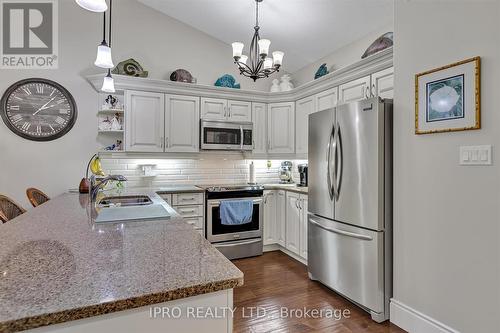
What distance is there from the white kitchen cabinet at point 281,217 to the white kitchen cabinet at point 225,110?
122 centimetres

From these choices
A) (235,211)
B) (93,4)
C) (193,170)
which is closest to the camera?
(93,4)

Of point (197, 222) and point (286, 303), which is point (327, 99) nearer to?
point (197, 222)

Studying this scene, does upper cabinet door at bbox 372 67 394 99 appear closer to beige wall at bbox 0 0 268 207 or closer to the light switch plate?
the light switch plate

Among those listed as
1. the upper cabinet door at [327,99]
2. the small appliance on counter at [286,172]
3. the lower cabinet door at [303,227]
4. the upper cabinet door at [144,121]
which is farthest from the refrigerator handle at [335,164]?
the upper cabinet door at [144,121]

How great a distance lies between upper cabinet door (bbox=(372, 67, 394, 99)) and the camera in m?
2.47

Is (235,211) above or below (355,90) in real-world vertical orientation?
below

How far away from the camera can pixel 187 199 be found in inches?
132

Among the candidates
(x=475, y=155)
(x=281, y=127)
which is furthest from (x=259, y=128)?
(x=475, y=155)

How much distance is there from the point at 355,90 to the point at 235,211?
200 centimetres

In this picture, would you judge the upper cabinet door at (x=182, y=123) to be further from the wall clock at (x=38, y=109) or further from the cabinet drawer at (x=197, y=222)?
the wall clock at (x=38, y=109)

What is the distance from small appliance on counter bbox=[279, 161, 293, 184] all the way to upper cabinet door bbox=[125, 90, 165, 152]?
193 cm

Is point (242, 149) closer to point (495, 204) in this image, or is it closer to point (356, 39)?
point (356, 39)

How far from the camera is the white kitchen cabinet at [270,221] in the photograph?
12.3 ft

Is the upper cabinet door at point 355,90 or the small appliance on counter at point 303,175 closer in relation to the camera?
the upper cabinet door at point 355,90
